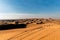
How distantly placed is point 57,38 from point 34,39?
1.53m

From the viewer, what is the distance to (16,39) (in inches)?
287

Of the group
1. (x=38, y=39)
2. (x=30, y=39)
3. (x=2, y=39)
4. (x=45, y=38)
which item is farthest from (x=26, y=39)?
(x=2, y=39)

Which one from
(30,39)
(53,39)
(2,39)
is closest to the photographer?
(53,39)

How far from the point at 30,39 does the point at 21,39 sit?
0.65 metres

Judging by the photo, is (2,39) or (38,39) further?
(2,39)

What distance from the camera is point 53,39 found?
261 inches

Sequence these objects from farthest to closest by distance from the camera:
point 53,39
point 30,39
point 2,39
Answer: point 2,39
point 30,39
point 53,39

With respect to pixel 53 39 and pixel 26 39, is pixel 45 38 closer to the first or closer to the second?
pixel 53 39

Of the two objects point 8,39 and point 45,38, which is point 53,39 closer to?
point 45,38

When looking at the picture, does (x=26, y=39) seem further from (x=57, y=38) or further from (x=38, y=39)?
(x=57, y=38)

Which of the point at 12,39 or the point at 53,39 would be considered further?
the point at 12,39

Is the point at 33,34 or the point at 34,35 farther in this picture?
the point at 33,34

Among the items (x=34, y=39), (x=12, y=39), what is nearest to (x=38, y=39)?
(x=34, y=39)

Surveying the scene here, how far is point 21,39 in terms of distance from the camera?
7207mm
